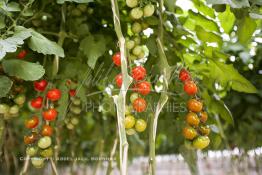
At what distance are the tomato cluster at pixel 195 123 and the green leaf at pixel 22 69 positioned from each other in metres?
0.28

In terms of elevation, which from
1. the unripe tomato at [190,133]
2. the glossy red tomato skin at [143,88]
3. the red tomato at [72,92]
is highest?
the glossy red tomato skin at [143,88]

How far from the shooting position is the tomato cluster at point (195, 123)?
2.42ft

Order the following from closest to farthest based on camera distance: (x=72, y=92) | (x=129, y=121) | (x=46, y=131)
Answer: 1. (x=129, y=121)
2. (x=46, y=131)
3. (x=72, y=92)

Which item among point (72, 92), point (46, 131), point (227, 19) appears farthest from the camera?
point (227, 19)

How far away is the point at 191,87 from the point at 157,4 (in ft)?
0.73

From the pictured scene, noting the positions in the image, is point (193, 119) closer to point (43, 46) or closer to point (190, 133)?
point (190, 133)

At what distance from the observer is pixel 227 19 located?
105cm

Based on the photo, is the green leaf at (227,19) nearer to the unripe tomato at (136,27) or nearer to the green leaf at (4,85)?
the unripe tomato at (136,27)

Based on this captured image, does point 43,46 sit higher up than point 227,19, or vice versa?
point 43,46

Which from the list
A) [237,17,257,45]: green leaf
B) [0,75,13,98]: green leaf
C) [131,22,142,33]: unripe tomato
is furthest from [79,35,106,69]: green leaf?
[237,17,257,45]: green leaf

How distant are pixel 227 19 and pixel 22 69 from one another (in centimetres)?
61

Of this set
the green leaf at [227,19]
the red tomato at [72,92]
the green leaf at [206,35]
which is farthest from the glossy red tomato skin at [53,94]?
the green leaf at [227,19]

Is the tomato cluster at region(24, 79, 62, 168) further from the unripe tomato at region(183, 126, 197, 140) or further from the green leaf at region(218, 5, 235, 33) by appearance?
the green leaf at region(218, 5, 235, 33)

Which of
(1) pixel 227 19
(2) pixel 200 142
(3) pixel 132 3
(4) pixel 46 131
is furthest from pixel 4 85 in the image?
(1) pixel 227 19
